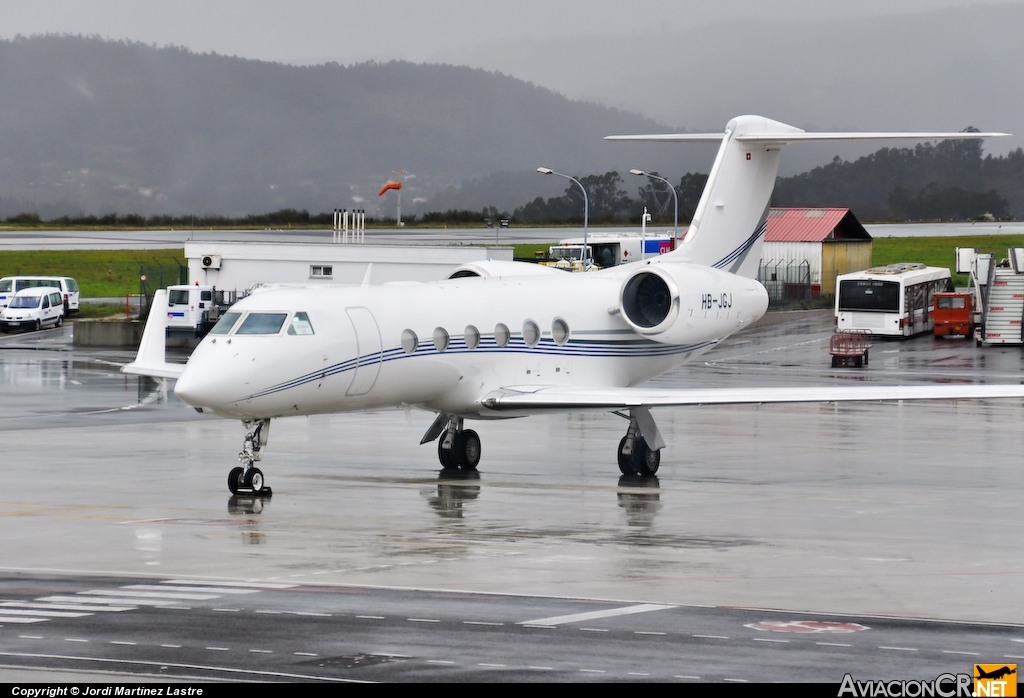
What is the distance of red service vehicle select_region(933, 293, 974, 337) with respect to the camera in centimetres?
6034

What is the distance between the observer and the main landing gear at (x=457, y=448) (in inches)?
969

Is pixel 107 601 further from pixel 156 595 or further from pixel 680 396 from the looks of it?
pixel 680 396

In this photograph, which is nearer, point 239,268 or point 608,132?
point 239,268

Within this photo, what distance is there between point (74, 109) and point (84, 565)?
108039 mm

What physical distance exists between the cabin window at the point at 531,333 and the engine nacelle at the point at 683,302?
1.95 metres

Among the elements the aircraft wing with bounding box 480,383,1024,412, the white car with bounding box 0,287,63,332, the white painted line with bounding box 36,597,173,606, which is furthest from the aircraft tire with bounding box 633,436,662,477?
the white car with bounding box 0,287,63,332

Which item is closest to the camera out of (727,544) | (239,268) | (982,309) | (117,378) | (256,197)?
(727,544)

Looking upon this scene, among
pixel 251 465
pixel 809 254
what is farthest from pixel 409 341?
pixel 809 254

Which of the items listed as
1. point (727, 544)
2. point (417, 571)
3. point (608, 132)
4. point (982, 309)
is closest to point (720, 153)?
point (727, 544)

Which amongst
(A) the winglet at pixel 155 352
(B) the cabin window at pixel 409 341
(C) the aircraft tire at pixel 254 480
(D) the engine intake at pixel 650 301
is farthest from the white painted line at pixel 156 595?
(D) the engine intake at pixel 650 301

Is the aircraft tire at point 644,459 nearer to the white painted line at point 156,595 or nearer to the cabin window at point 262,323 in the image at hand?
the cabin window at point 262,323

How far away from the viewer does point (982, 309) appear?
2352 inches

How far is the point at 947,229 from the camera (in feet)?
376

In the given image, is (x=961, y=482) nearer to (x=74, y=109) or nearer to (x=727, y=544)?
(x=727, y=544)
